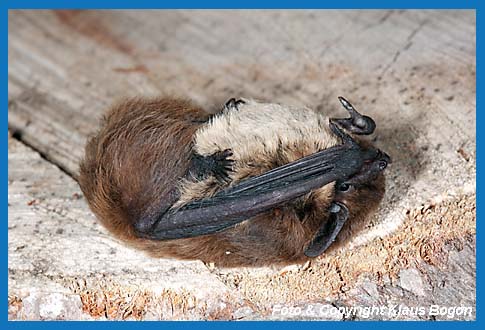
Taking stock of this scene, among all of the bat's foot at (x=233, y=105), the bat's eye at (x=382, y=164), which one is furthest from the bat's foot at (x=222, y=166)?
the bat's eye at (x=382, y=164)

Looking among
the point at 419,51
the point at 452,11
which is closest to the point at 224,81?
the point at 419,51

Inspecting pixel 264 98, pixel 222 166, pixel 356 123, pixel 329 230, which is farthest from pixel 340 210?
pixel 264 98

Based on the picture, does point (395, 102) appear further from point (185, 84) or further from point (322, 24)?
point (185, 84)

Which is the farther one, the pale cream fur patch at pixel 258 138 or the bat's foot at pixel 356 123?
the bat's foot at pixel 356 123

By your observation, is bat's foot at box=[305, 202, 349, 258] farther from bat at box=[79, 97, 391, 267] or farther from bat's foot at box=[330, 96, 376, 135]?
bat's foot at box=[330, 96, 376, 135]

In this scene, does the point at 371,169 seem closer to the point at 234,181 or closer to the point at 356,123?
the point at 356,123

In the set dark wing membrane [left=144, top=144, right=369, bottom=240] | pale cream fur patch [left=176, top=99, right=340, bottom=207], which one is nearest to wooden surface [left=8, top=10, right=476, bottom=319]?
dark wing membrane [left=144, top=144, right=369, bottom=240]

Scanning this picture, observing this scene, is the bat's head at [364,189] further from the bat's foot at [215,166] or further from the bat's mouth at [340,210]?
the bat's foot at [215,166]
